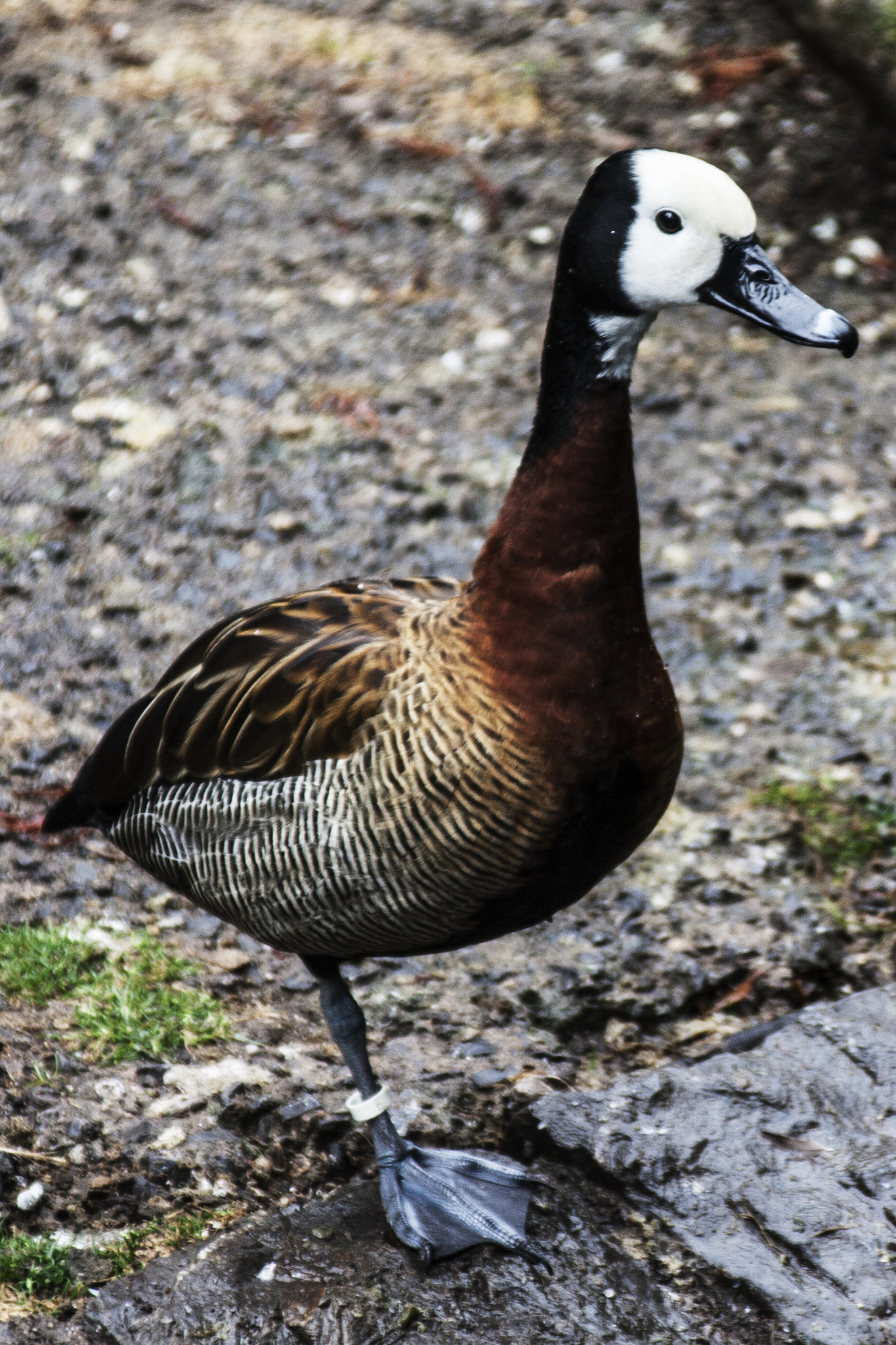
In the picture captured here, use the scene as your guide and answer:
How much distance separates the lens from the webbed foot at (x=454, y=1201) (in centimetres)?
281

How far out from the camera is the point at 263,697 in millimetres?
2961

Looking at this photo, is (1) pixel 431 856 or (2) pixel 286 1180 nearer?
(1) pixel 431 856

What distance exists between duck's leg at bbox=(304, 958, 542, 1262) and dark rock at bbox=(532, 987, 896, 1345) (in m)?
0.16

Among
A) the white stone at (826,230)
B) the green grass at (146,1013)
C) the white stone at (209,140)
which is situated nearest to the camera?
the green grass at (146,1013)

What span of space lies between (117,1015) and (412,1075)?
718mm

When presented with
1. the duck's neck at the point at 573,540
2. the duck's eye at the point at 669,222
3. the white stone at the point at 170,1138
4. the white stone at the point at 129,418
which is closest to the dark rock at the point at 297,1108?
the white stone at the point at 170,1138

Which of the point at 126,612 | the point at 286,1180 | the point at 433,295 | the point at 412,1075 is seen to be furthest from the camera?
the point at 433,295

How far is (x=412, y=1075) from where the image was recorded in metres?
3.44

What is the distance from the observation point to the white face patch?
8.29ft

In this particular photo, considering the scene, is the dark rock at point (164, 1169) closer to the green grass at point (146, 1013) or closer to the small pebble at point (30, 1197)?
the small pebble at point (30, 1197)

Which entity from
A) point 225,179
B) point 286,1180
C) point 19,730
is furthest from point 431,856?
point 225,179

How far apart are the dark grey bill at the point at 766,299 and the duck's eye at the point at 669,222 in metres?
0.10

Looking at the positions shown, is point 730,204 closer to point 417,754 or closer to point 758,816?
point 417,754

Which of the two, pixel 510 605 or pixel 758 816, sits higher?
pixel 510 605
